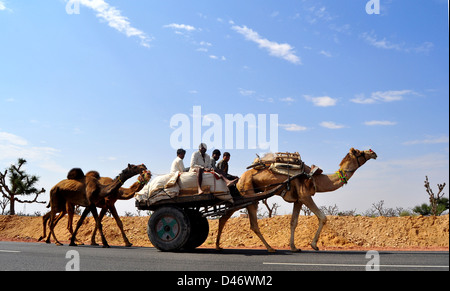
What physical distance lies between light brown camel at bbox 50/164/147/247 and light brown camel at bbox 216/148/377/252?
4.38m

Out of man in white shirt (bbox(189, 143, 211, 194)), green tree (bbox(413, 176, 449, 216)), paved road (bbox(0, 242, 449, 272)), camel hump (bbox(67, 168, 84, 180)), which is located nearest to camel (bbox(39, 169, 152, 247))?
camel hump (bbox(67, 168, 84, 180))

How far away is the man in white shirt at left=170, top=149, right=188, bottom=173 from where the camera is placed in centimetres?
1256

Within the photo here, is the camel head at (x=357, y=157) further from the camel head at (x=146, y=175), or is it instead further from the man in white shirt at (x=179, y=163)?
the camel head at (x=146, y=175)

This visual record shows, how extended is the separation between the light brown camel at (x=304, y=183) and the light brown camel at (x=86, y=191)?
4379 mm

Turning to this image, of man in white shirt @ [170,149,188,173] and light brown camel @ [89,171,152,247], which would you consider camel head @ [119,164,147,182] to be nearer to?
light brown camel @ [89,171,152,247]

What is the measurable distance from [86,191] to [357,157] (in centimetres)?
941

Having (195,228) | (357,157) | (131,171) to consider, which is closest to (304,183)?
(357,157)

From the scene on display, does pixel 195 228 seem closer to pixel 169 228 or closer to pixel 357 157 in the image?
pixel 169 228

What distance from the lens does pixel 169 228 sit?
1188cm

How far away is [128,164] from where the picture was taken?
15.7 meters

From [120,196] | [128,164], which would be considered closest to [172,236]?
[128,164]

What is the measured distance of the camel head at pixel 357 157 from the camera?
13164 mm
